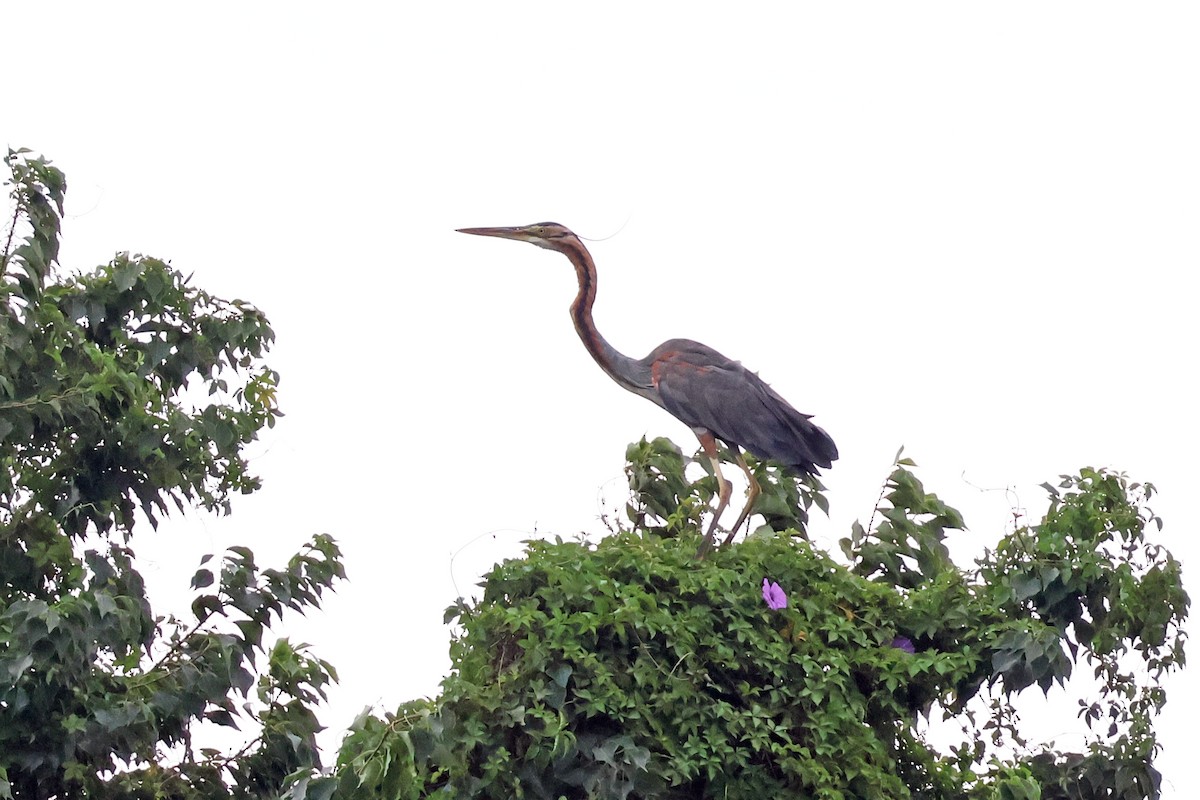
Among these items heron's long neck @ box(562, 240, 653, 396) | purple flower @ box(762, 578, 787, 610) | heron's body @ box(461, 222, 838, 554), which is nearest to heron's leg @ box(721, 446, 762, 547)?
heron's body @ box(461, 222, 838, 554)

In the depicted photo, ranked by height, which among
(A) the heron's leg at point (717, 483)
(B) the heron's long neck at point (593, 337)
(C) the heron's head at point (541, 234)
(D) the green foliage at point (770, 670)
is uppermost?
(C) the heron's head at point (541, 234)

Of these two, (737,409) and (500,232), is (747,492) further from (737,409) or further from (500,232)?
(500,232)

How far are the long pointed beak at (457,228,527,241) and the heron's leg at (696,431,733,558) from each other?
131 cm

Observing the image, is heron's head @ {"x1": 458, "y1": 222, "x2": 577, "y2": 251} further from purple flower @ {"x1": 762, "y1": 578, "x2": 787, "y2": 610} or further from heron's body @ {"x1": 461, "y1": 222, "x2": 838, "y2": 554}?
purple flower @ {"x1": 762, "y1": 578, "x2": 787, "y2": 610}

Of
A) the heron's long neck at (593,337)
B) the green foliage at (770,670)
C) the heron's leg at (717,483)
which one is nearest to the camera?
the green foliage at (770,670)

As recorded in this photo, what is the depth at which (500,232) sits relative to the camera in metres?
8.85

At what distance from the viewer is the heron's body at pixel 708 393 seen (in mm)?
8164

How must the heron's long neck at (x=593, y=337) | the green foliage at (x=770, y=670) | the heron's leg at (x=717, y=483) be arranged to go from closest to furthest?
the green foliage at (x=770, y=670), the heron's leg at (x=717, y=483), the heron's long neck at (x=593, y=337)

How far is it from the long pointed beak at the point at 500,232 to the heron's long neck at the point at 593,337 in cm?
23

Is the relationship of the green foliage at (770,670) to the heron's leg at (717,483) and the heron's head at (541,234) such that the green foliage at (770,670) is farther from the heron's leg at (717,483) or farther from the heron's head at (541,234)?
the heron's head at (541,234)

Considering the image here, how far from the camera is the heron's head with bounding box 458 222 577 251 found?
8742 mm

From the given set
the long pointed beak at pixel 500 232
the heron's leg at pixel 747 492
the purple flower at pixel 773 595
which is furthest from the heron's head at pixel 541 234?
the purple flower at pixel 773 595

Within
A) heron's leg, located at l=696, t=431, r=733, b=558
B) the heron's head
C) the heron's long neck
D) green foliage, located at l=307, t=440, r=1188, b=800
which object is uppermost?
the heron's head

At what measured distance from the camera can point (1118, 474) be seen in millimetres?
7195
